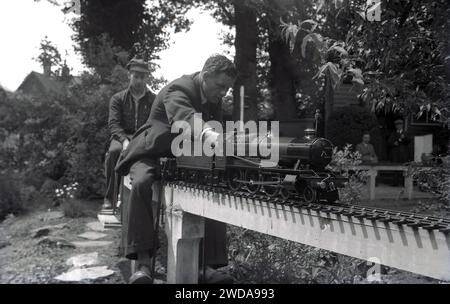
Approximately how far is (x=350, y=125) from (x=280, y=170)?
9.98 m

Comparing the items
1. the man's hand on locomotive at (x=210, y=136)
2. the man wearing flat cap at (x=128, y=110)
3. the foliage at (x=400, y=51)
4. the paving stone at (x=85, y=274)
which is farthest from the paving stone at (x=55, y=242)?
the foliage at (x=400, y=51)

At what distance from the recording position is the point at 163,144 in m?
3.85

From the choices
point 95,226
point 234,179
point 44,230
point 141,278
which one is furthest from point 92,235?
point 141,278

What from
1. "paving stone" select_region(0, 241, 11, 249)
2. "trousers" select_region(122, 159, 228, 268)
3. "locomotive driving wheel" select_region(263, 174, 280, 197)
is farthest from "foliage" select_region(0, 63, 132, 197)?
"trousers" select_region(122, 159, 228, 268)

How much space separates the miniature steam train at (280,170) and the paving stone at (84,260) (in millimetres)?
1590

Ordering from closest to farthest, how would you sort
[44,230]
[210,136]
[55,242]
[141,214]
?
[210,136]
[141,214]
[55,242]
[44,230]

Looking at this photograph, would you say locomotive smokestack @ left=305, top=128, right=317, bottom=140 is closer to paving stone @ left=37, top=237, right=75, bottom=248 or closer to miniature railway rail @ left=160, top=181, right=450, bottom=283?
miniature railway rail @ left=160, top=181, right=450, bottom=283

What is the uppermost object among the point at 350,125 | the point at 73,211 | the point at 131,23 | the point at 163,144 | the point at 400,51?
the point at 131,23

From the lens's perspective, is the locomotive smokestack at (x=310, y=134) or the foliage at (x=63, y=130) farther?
the foliage at (x=63, y=130)

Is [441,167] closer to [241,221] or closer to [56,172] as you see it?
[241,221]

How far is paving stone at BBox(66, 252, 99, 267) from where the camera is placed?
17.6 ft

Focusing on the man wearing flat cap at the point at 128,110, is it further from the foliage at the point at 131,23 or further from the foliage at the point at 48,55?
the foliage at the point at 131,23

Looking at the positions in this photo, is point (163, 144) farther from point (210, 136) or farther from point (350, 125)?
point (350, 125)

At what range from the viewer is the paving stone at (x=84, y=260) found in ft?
17.6
